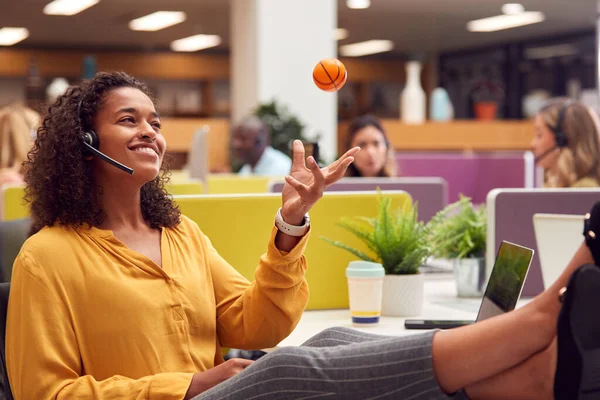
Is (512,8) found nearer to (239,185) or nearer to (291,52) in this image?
(291,52)

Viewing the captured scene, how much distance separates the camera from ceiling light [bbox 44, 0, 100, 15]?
1051cm

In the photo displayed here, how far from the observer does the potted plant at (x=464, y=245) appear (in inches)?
99.2

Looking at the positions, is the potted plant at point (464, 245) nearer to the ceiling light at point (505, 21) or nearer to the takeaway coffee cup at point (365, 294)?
the takeaway coffee cup at point (365, 294)

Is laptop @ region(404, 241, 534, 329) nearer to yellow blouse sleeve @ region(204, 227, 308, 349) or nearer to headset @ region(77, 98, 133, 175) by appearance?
yellow blouse sleeve @ region(204, 227, 308, 349)

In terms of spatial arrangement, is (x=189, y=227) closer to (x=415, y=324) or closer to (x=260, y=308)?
(x=260, y=308)

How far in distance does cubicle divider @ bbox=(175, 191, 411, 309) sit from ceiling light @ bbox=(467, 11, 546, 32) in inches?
390

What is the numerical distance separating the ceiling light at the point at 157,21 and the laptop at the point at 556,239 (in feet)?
32.5

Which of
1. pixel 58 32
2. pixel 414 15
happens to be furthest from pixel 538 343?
pixel 58 32

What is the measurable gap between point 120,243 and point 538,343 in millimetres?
852

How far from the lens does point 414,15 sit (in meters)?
12.0

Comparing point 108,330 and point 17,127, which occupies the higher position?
point 17,127

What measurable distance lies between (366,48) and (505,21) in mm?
3678

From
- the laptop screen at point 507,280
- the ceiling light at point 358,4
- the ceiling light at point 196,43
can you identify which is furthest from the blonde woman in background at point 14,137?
the ceiling light at point 196,43

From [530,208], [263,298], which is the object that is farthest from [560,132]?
[263,298]
